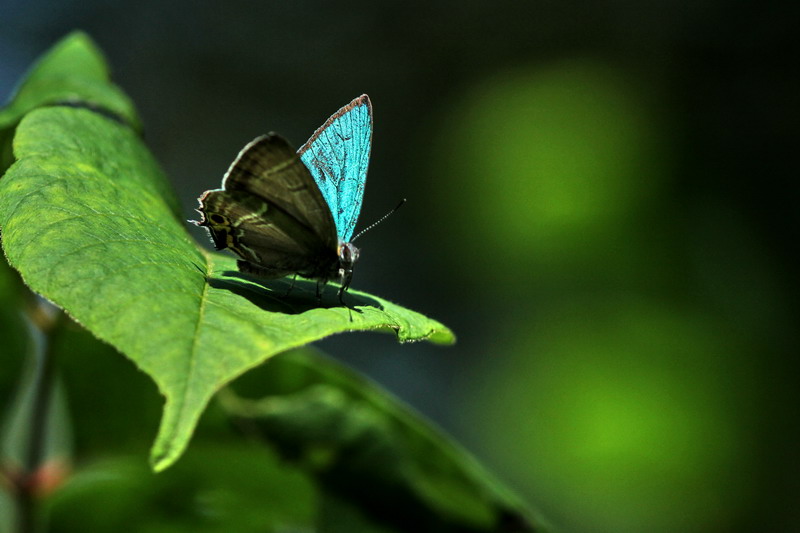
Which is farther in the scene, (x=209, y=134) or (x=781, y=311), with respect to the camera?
(x=209, y=134)

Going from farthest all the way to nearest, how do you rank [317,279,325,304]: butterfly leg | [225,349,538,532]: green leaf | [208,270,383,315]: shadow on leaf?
[225,349,538,532]: green leaf → [317,279,325,304]: butterfly leg → [208,270,383,315]: shadow on leaf

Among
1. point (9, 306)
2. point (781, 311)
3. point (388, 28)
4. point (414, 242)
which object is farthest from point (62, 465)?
point (388, 28)

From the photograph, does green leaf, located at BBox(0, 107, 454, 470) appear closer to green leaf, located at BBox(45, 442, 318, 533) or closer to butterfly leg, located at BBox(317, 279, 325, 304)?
butterfly leg, located at BBox(317, 279, 325, 304)

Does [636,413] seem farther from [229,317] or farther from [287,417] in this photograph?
[229,317]

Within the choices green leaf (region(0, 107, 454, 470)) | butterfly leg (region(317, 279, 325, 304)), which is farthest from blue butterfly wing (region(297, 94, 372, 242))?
green leaf (region(0, 107, 454, 470))

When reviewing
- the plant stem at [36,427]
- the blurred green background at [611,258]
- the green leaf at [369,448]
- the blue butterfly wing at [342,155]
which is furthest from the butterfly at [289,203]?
the blurred green background at [611,258]

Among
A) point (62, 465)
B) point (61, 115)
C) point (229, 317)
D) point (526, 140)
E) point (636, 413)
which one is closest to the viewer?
point (229, 317)

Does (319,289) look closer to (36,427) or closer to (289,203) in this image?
(289,203)
